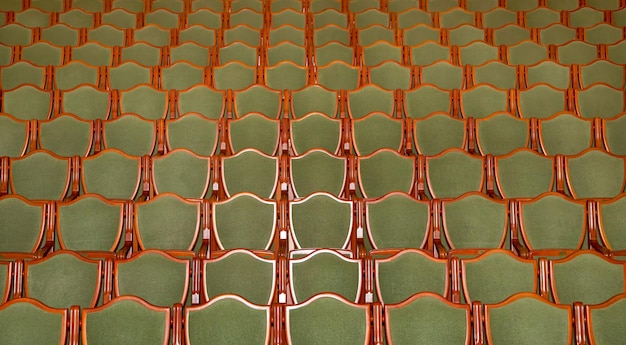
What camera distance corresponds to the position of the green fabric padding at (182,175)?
108cm

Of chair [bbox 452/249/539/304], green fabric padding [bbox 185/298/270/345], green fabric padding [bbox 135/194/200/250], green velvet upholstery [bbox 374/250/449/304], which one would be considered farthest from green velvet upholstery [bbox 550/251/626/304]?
green fabric padding [bbox 135/194/200/250]

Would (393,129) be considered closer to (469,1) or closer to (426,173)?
(426,173)

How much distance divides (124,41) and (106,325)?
965 millimetres

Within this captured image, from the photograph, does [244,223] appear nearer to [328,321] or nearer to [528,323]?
[328,321]

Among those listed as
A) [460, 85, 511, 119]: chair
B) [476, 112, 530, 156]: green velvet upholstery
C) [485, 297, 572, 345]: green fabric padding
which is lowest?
[485, 297, 572, 345]: green fabric padding

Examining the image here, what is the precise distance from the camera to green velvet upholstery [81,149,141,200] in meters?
1.07

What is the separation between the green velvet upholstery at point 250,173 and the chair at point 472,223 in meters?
0.26

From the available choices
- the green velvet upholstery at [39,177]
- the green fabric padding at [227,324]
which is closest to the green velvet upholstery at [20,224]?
the green velvet upholstery at [39,177]

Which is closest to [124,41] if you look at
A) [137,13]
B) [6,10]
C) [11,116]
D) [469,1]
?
[137,13]

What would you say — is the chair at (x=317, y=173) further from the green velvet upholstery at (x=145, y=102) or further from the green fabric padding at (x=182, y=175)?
the green velvet upholstery at (x=145, y=102)

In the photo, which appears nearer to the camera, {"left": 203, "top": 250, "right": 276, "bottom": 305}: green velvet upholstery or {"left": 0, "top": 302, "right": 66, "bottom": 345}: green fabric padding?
{"left": 0, "top": 302, "right": 66, "bottom": 345}: green fabric padding

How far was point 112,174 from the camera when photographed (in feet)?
3.53

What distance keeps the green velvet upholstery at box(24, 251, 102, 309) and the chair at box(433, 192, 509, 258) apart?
17.3 inches

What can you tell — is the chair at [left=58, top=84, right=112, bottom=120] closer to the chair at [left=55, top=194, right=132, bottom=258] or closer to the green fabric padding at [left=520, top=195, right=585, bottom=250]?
the chair at [left=55, top=194, right=132, bottom=258]
